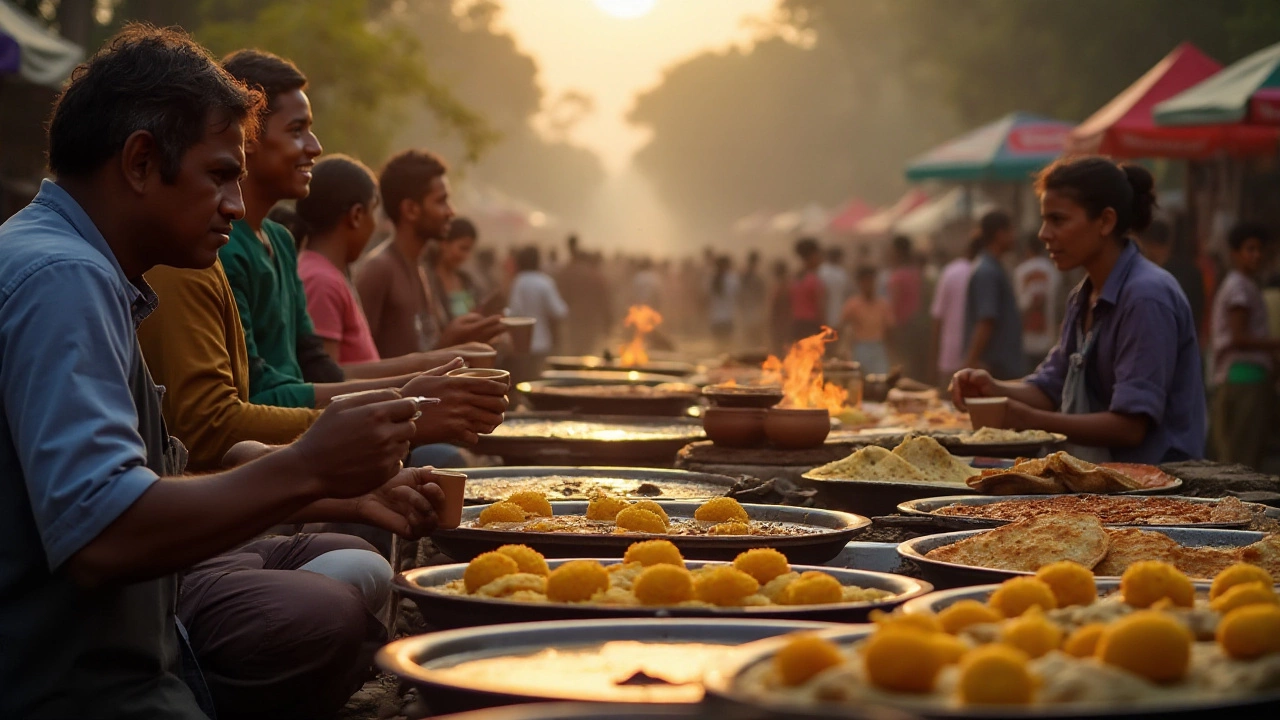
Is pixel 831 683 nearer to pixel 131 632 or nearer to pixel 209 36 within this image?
pixel 131 632

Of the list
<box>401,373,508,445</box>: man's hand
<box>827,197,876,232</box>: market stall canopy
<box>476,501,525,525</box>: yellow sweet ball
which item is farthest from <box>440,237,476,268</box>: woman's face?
<box>827,197,876,232</box>: market stall canopy

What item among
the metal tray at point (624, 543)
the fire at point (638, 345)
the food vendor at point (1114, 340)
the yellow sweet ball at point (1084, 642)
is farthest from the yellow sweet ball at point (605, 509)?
the fire at point (638, 345)

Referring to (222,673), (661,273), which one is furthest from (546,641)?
(661,273)

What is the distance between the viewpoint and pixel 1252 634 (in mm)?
1963

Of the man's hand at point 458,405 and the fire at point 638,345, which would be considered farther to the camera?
the fire at point 638,345

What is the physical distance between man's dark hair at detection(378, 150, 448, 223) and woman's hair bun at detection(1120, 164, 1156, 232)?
10.9 feet

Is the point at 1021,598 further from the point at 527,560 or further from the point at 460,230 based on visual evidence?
the point at 460,230

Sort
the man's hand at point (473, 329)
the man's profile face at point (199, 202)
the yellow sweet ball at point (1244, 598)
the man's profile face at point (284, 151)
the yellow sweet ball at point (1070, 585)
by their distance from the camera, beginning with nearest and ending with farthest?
the yellow sweet ball at point (1244, 598) < the yellow sweet ball at point (1070, 585) < the man's profile face at point (199, 202) < the man's profile face at point (284, 151) < the man's hand at point (473, 329)

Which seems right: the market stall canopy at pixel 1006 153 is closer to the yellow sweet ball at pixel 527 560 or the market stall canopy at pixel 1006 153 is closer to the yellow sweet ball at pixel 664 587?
the yellow sweet ball at pixel 527 560

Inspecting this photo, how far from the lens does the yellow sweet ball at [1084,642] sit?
77.8 inches

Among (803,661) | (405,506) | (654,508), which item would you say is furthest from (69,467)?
(654,508)

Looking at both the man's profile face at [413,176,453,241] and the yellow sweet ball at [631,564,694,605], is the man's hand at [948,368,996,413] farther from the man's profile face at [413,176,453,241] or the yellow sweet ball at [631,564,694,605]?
the yellow sweet ball at [631,564,694,605]

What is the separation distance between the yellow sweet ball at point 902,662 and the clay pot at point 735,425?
3.52 metres

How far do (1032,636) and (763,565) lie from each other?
2.94ft
